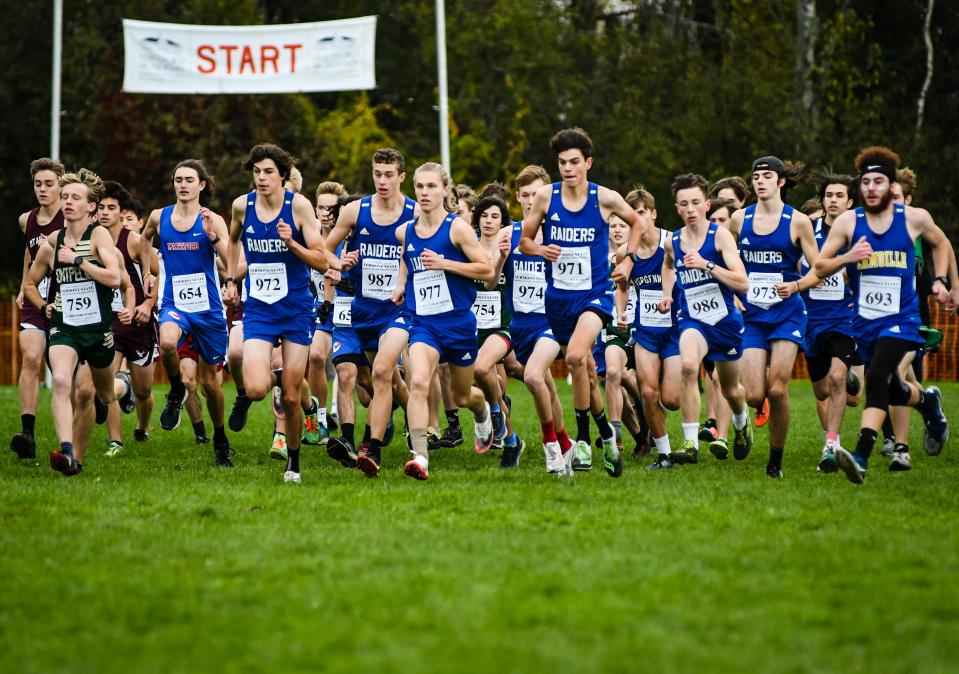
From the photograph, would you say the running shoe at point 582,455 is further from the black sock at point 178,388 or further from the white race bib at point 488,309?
the black sock at point 178,388

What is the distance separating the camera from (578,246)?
35.7 ft

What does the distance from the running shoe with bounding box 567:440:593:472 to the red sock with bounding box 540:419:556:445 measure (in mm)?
192

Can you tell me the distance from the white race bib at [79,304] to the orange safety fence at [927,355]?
18.0 m

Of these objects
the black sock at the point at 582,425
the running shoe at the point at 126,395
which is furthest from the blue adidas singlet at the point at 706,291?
the running shoe at the point at 126,395

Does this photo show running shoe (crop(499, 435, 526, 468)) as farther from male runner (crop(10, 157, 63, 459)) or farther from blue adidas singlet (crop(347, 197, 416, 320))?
male runner (crop(10, 157, 63, 459))

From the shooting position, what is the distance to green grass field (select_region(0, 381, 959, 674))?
554 centimetres

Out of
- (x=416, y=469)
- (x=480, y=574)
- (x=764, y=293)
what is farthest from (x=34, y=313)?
(x=480, y=574)

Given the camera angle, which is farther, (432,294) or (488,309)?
(488,309)

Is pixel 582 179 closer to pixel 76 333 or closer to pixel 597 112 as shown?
pixel 76 333

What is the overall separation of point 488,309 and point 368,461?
304 centimetres

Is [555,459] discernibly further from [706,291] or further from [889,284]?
[889,284]

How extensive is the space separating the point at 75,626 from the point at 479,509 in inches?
138

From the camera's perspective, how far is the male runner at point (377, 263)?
1065 cm

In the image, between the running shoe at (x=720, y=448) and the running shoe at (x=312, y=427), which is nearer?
the running shoe at (x=720, y=448)
